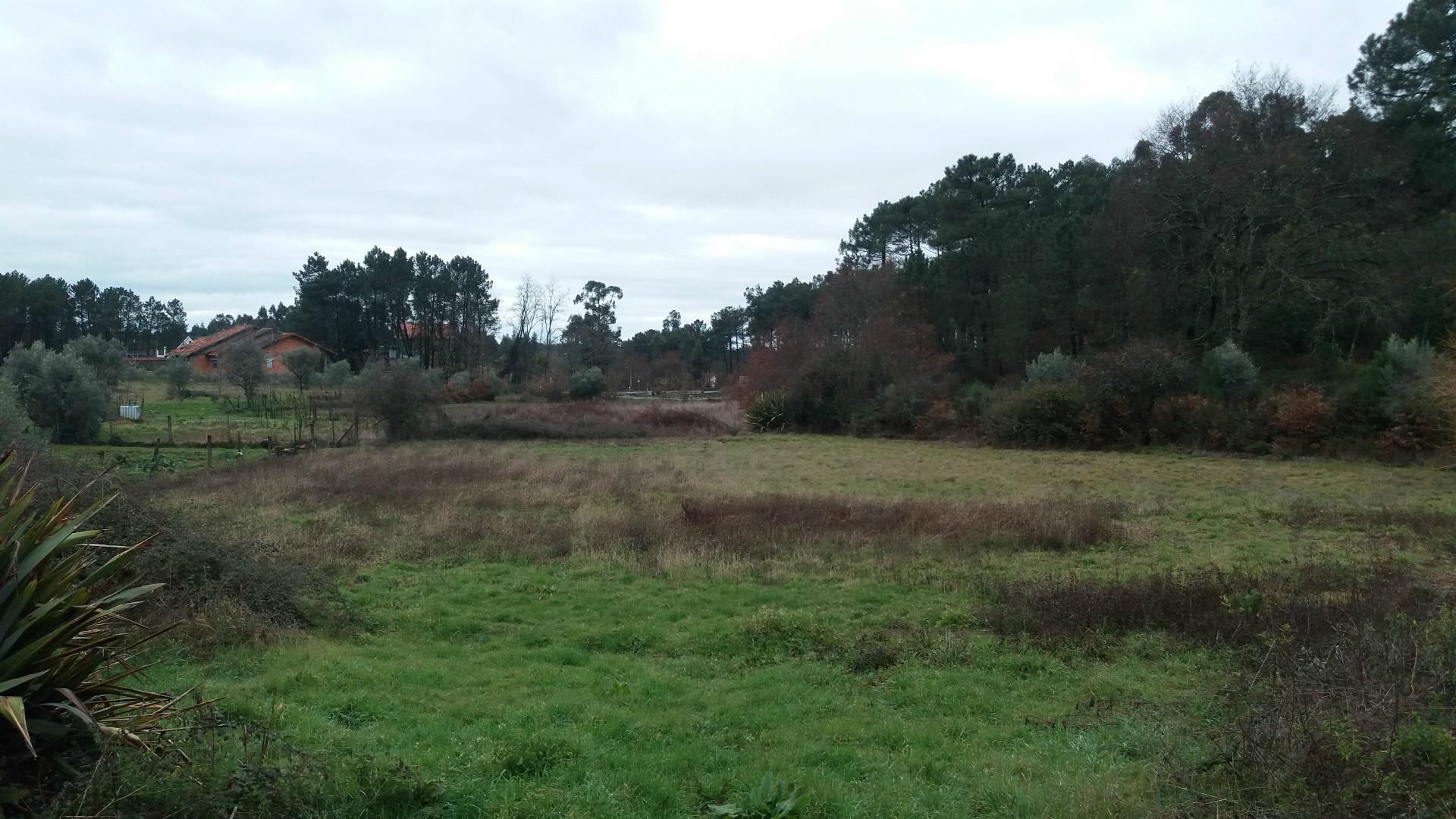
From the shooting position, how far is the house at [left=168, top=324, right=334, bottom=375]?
7556 centimetres

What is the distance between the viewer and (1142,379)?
1218 inches

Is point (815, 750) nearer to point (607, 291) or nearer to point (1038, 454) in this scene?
point (1038, 454)

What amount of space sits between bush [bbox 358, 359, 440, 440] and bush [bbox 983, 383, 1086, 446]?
23.3 metres

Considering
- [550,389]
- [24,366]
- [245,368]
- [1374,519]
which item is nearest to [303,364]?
[245,368]

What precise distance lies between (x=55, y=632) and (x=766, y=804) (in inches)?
130

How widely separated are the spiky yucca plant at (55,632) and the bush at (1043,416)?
104 ft

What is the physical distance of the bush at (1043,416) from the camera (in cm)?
3194

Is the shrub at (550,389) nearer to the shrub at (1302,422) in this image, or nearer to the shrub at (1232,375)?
the shrub at (1232,375)

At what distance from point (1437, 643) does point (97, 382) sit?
3867 cm

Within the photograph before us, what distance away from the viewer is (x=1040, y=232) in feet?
141

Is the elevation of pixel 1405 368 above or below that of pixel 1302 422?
above

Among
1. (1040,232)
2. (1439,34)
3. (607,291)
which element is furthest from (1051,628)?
(607,291)

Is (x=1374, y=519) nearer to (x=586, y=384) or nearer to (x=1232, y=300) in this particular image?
(x=1232, y=300)

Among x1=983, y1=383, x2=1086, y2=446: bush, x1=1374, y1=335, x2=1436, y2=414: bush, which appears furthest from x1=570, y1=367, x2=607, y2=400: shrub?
x1=1374, y1=335, x2=1436, y2=414: bush
